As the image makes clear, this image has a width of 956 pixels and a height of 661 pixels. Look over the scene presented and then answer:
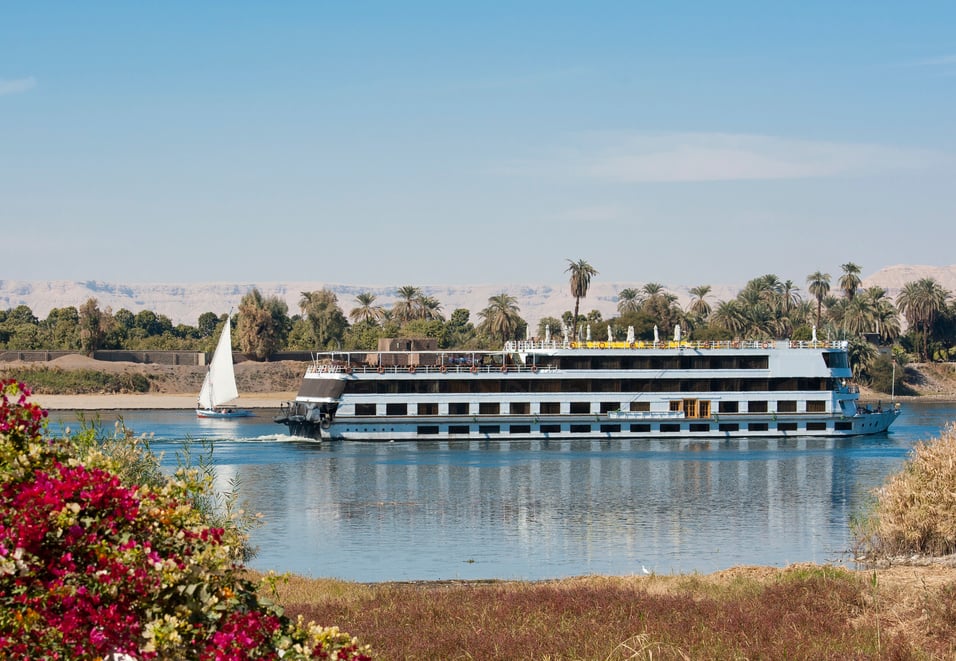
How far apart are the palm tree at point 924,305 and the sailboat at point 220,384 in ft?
252

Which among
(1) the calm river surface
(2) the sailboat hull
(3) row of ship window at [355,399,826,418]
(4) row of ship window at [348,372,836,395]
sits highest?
(4) row of ship window at [348,372,836,395]

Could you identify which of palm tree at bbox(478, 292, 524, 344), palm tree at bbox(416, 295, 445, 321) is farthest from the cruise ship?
palm tree at bbox(416, 295, 445, 321)

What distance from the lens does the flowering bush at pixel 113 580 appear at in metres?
6.73

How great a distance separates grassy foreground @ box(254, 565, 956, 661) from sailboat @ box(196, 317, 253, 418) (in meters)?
64.5

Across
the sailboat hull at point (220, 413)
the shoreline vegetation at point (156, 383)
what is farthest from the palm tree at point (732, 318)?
the sailboat hull at point (220, 413)

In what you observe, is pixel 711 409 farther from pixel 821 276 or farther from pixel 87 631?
pixel 821 276

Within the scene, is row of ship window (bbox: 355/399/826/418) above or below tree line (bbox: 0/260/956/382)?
below

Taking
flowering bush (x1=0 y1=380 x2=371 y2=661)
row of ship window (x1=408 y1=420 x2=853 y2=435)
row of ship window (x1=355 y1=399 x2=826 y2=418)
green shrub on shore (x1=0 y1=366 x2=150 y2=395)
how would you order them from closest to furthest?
flowering bush (x1=0 y1=380 x2=371 y2=661)
row of ship window (x1=355 y1=399 x2=826 y2=418)
row of ship window (x1=408 y1=420 x2=853 y2=435)
green shrub on shore (x1=0 y1=366 x2=150 y2=395)

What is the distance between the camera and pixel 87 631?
22.3 ft

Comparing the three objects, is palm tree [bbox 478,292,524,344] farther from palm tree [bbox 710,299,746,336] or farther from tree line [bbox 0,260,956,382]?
palm tree [bbox 710,299,746,336]

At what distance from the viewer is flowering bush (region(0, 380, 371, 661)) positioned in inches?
265

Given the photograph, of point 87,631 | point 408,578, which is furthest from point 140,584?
point 408,578

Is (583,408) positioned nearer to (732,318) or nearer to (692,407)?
(692,407)

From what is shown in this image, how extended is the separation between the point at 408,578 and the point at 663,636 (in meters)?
14.0
